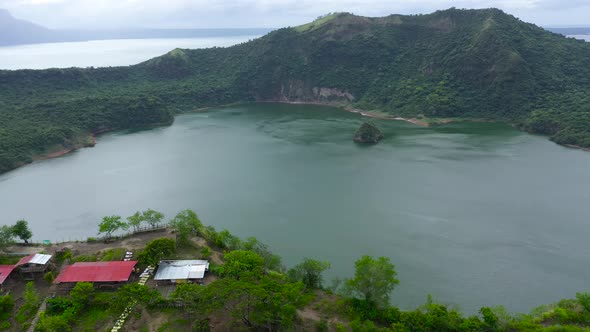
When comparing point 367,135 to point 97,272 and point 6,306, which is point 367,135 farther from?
point 6,306

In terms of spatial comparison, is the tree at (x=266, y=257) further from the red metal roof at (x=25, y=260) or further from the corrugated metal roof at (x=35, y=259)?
the red metal roof at (x=25, y=260)

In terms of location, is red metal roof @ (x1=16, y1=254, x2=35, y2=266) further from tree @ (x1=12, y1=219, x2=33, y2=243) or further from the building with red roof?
tree @ (x1=12, y1=219, x2=33, y2=243)

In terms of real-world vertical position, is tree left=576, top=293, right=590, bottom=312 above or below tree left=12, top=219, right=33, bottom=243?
above

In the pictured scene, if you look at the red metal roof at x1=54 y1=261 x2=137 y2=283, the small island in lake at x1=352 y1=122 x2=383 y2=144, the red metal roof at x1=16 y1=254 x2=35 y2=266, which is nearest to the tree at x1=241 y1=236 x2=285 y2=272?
the red metal roof at x1=54 y1=261 x2=137 y2=283

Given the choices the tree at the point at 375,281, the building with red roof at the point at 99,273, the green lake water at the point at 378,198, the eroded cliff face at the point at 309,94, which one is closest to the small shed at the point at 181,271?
the building with red roof at the point at 99,273

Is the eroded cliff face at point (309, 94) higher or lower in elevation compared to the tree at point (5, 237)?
higher

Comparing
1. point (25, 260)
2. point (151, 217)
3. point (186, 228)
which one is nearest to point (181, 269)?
point (186, 228)
